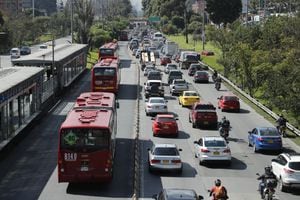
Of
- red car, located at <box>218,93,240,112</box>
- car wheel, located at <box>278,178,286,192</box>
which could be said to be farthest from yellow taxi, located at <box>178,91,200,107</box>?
car wheel, located at <box>278,178,286,192</box>

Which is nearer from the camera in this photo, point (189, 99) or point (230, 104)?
point (230, 104)

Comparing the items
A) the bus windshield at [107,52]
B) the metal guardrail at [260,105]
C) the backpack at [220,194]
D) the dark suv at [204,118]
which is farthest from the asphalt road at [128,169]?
the bus windshield at [107,52]

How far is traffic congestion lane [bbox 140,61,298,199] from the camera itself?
26897 mm

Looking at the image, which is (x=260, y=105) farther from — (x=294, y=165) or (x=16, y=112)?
(x=294, y=165)

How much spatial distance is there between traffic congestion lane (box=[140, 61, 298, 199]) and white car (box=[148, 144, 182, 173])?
1.37 ft

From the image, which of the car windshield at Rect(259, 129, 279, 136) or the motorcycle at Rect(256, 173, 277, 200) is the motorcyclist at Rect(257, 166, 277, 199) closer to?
the motorcycle at Rect(256, 173, 277, 200)

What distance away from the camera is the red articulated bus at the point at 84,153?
82.6 ft

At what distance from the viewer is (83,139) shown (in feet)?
83.0

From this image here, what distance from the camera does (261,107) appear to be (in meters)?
51.6

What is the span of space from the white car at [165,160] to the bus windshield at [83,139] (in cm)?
406

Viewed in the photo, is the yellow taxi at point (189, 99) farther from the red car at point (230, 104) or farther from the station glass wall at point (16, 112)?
the station glass wall at point (16, 112)

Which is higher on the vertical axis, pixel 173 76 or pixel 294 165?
pixel 173 76

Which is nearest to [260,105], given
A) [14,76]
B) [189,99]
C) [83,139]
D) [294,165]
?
[189,99]

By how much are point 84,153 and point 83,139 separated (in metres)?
0.56
